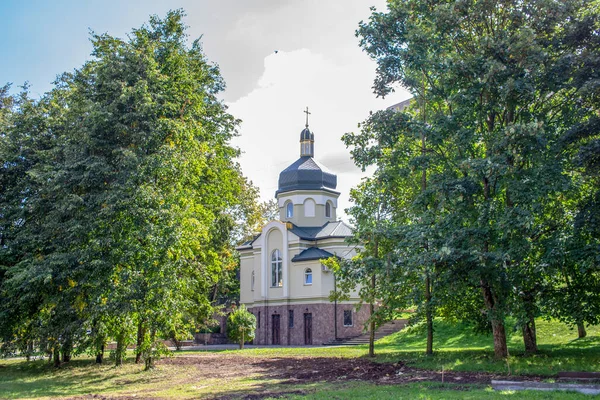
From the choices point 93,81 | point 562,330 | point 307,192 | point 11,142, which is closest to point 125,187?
point 93,81

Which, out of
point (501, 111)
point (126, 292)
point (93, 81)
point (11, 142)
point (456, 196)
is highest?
point (93, 81)

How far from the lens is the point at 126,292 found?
53.7 feet

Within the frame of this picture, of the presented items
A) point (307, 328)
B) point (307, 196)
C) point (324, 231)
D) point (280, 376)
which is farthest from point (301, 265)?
point (280, 376)

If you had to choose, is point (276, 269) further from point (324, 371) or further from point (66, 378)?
point (324, 371)

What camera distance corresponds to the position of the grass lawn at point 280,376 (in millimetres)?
11352

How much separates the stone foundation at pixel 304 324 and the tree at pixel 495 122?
19.4 meters

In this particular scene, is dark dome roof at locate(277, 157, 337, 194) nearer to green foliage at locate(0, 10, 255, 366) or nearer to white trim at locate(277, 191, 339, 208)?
white trim at locate(277, 191, 339, 208)

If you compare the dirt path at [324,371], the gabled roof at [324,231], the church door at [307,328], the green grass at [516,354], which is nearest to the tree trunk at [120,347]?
the dirt path at [324,371]

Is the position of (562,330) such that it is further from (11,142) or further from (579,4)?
(11,142)

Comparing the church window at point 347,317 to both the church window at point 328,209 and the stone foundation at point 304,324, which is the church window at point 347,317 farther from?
the church window at point 328,209

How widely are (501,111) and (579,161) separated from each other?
299 cm

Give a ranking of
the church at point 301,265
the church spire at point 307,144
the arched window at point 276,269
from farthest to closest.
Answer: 1. the church spire at point 307,144
2. the arched window at point 276,269
3. the church at point 301,265

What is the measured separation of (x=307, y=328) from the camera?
35.8 m

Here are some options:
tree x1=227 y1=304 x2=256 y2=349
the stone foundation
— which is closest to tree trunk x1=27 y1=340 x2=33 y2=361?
tree x1=227 y1=304 x2=256 y2=349
